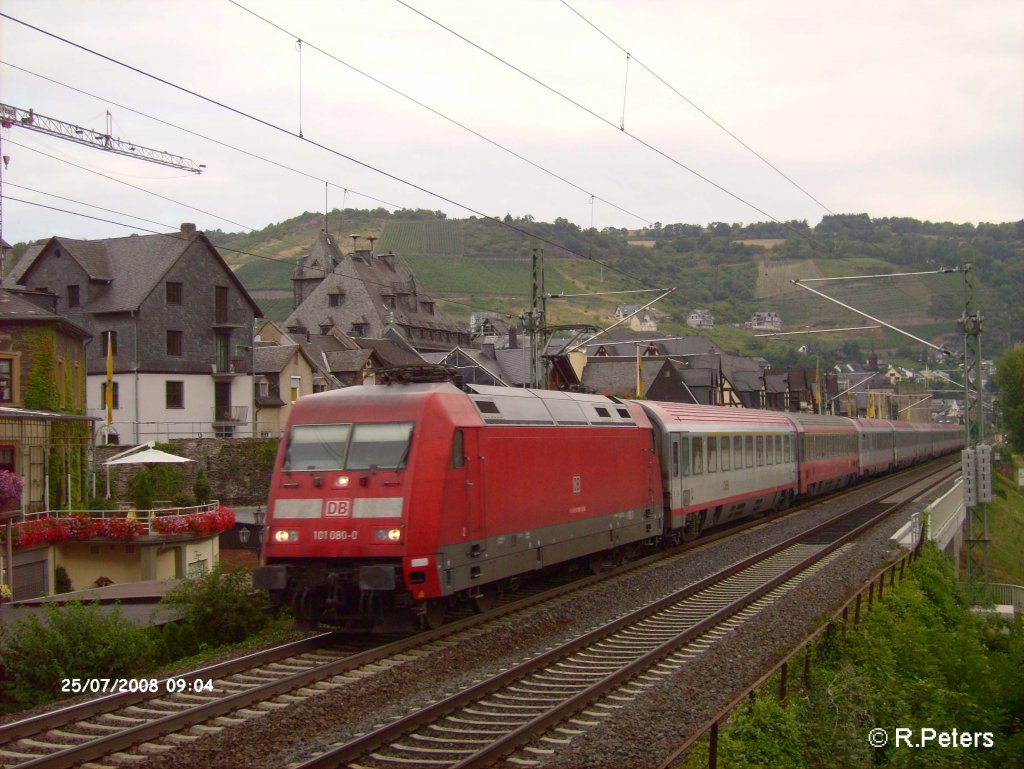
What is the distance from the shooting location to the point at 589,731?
34.0 ft

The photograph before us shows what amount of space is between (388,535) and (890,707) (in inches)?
245

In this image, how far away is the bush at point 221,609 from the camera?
16031 millimetres

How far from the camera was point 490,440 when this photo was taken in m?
16.0

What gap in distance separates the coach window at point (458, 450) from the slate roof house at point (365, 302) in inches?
2602

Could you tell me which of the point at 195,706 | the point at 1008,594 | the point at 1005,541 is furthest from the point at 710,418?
the point at 1005,541

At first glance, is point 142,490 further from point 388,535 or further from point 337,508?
point 388,535

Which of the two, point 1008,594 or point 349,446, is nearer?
point 349,446

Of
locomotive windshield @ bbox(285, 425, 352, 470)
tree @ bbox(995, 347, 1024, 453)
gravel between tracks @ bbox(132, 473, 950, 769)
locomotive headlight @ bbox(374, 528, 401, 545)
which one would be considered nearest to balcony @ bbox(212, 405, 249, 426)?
gravel between tracks @ bbox(132, 473, 950, 769)

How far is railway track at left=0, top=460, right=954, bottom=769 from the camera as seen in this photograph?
9.55m

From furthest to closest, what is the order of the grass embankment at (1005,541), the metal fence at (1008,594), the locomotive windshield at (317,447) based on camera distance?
the grass embankment at (1005,541) < the metal fence at (1008,594) < the locomotive windshield at (317,447)

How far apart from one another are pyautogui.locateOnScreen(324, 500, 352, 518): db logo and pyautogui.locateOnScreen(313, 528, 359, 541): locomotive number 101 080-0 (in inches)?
8.1

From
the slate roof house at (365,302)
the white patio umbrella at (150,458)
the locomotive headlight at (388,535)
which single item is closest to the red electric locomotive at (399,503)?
the locomotive headlight at (388,535)

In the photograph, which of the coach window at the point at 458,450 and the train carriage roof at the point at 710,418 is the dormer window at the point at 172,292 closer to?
the train carriage roof at the point at 710,418

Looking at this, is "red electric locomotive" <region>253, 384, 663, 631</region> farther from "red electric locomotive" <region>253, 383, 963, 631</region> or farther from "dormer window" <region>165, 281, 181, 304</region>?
"dormer window" <region>165, 281, 181, 304</region>
